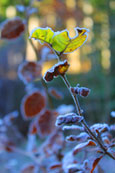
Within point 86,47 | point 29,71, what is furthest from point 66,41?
point 86,47

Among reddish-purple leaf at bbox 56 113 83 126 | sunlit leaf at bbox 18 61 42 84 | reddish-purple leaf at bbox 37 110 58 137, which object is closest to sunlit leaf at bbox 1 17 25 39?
sunlit leaf at bbox 18 61 42 84

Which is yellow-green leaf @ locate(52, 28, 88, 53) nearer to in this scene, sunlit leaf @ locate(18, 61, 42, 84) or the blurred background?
sunlit leaf @ locate(18, 61, 42, 84)

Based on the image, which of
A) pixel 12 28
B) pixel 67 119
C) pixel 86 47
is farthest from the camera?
pixel 86 47

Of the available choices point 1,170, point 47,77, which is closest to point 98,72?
point 1,170

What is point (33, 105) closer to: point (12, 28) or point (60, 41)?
point (12, 28)

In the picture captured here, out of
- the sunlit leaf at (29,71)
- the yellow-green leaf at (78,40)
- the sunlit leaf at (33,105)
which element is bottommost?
the sunlit leaf at (33,105)

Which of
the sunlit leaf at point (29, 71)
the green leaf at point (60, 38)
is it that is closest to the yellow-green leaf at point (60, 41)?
the green leaf at point (60, 38)

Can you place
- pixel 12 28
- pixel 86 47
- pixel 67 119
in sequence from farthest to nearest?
pixel 86 47 → pixel 12 28 → pixel 67 119

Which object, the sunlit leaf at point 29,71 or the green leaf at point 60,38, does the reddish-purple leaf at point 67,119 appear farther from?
the sunlit leaf at point 29,71
